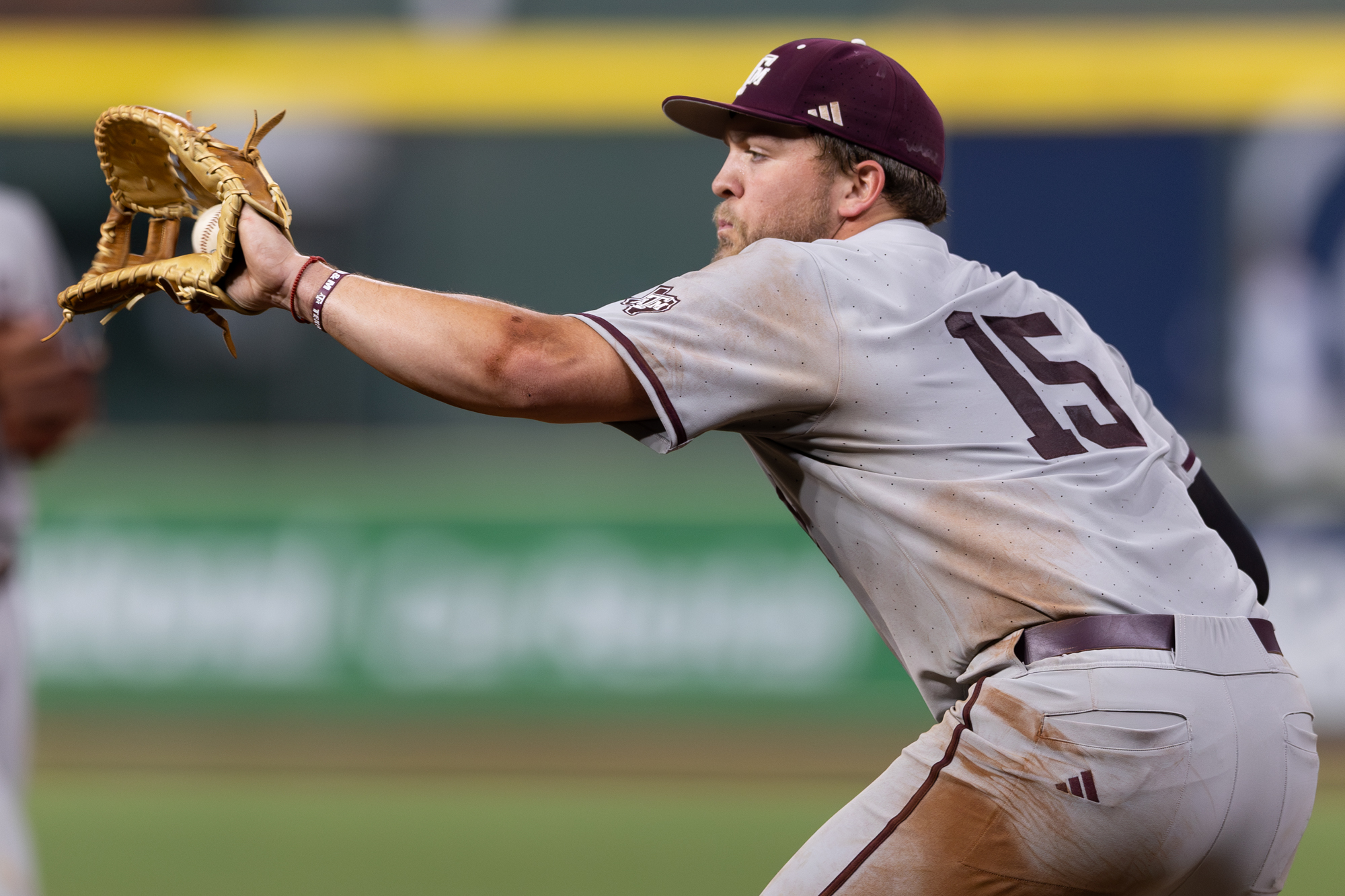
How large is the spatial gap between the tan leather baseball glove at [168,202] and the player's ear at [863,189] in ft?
3.24

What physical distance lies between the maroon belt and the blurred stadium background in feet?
13.4

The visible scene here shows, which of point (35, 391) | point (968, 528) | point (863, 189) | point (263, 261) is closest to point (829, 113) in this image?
point (863, 189)

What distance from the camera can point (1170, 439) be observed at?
2.96 m

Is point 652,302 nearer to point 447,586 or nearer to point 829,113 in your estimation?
point 829,113

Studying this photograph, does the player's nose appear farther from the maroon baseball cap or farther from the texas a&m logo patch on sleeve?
the texas a&m logo patch on sleeve

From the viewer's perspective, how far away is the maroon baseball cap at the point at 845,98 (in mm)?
2768

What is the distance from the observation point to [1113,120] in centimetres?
883

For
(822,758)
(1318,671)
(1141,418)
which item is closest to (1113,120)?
(1318,671)

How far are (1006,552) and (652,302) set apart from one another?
2.24 ft

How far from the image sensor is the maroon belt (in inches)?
95.7

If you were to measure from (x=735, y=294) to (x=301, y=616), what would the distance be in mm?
5965

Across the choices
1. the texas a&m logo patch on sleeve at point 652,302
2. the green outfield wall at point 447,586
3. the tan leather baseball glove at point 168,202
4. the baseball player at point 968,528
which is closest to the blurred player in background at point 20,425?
the tan leather baseball glove at point 168,202

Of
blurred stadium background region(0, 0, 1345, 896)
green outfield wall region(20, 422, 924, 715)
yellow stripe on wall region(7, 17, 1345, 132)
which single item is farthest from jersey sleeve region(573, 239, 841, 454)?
yellow stripe on wall region(7, 17, 1345, 132)

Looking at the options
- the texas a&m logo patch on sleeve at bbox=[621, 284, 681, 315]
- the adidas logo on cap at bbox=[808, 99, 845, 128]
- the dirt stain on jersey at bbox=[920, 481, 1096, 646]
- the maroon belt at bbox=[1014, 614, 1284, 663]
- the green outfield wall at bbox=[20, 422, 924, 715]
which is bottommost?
the green outfield wall at bbox=[20, 422, 924, 715]
